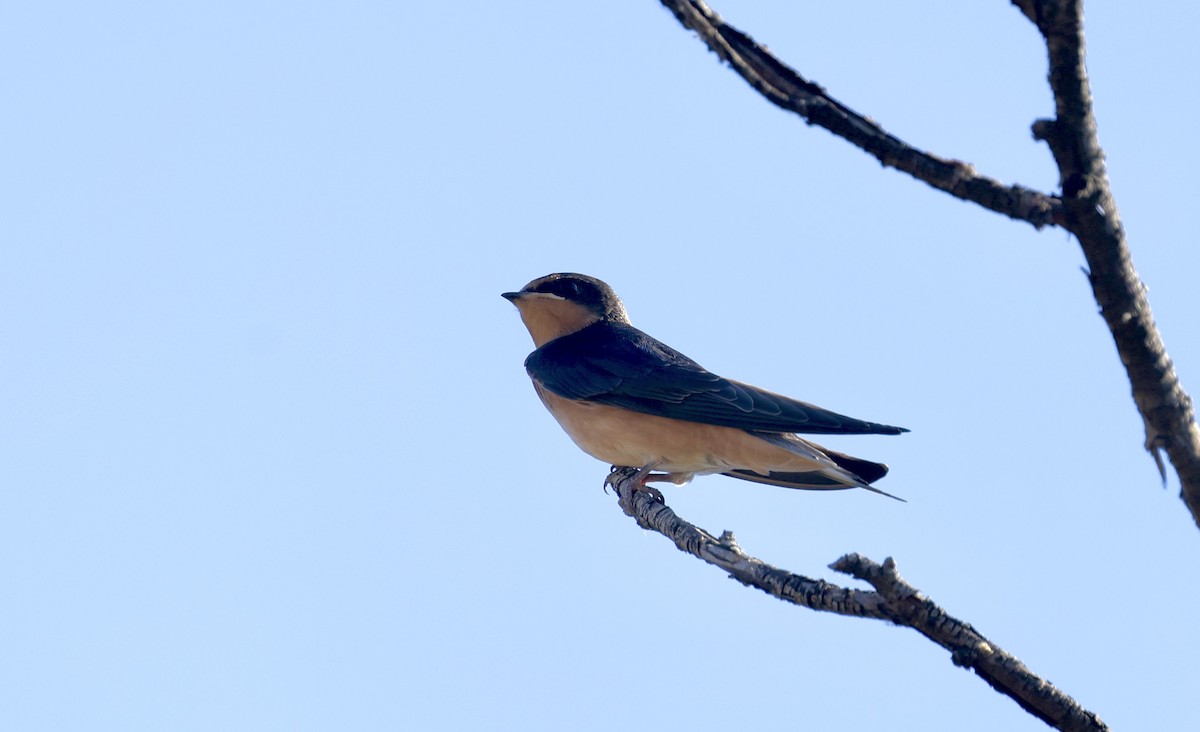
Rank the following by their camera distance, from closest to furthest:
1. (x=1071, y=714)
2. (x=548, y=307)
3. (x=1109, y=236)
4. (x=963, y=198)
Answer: (x=1109, y=236) → (x=963, y=198) → (x=1071, y=714) → (x=548, y=307)

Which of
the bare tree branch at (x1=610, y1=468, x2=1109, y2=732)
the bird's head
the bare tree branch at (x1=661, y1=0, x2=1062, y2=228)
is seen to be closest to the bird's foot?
the bird's head

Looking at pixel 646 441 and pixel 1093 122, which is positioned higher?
pixel 646 441

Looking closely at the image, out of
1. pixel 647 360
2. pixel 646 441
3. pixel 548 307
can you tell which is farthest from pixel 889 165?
pixel 548 307

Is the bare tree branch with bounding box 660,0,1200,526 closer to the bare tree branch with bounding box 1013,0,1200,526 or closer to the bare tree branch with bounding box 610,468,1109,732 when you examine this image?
the bare tree branch with bounding box 1013,0,1200,526

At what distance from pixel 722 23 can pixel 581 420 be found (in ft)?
19.8

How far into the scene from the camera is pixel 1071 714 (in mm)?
3717

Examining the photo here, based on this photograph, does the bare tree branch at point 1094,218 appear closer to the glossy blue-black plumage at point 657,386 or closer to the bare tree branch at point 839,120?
the bare tree branch at point 839,120

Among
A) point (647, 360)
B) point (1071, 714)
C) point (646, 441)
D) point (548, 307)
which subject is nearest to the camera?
point (1071, 714)

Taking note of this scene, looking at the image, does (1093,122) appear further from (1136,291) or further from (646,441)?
(646,441)

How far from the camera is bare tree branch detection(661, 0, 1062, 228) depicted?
337 centimetres

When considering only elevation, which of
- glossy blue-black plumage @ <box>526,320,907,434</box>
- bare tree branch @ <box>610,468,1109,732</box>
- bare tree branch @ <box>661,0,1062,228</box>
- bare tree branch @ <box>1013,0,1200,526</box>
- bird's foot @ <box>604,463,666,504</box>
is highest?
glossy blue-black plumage @ <box>526,320,907,434</box>

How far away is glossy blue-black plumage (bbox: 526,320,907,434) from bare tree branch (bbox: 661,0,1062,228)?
4365 millimetres

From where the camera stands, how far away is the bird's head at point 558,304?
10.9 m

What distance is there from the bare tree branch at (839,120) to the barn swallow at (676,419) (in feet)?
14.3
